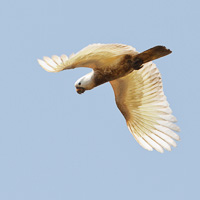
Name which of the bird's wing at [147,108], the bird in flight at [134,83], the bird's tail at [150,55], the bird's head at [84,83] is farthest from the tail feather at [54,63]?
the bird's wing at [147,108]

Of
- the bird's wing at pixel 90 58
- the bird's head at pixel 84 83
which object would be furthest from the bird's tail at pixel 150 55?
the bird's head at pixel 84 83

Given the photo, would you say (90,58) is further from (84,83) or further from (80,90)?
(80,90)

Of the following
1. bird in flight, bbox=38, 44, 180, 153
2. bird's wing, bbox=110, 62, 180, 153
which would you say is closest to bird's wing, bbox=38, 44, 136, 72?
bird in flight, bbox=38, 44, 180, 153

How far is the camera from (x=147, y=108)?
8539mm

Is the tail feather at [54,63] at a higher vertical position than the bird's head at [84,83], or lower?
higher

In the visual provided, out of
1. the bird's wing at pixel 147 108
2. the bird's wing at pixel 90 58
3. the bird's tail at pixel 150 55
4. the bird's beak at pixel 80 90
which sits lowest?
the bird's wing at pixel 147 108

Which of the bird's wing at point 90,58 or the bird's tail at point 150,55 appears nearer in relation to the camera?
the bird's wing at point 90,58

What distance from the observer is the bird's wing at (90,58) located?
22.3 feet

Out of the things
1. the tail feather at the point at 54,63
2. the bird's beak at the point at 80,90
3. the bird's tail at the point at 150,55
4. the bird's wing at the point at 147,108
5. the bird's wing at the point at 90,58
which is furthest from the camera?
the bird's wing at the point at 147,108

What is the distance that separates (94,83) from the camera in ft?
25.7

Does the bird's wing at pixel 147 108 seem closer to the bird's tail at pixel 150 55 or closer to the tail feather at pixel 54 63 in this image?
the bird's tail at pixel 150 55

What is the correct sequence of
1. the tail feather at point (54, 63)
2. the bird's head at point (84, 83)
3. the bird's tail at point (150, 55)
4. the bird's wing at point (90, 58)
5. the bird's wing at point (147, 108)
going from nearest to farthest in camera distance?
the bird's wing at point (90, 58), the tail feather at point (54, 63), the bird's tail at point (150, 55), the bird's head at point (84, 83), the bird's wing at point (147, 108)

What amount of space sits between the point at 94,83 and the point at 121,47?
0.77m

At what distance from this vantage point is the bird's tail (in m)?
7.17
